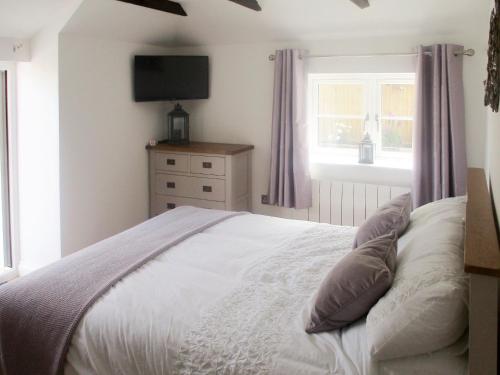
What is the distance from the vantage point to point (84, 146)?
4078 millimetres

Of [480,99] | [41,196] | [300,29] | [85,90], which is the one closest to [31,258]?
[41,196]

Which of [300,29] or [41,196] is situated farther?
[300,29]

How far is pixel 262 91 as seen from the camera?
467 centimetres

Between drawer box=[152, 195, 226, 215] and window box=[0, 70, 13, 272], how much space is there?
4.20ft

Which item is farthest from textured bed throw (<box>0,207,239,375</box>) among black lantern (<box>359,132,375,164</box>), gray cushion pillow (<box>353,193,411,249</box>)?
black lantern (<box>359,132,375,164</box>)

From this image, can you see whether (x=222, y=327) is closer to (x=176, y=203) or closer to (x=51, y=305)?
(x=51, y=305)

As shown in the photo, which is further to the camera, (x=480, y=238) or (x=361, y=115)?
→ (x=361, y=115)

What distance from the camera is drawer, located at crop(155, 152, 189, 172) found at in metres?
4.63

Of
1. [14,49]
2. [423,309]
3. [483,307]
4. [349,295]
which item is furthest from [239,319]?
[14,49]

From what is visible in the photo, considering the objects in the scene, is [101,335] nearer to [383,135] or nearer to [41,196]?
[41,196]

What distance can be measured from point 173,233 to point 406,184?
2.15m

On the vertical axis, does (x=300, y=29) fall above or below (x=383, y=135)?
above

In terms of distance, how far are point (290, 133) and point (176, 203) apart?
1.23 m

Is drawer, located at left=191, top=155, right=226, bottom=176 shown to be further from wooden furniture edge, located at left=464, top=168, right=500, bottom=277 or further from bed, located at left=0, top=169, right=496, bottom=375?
wooden furniture edge, located at left=464, top=168, right=500, bottom=277
